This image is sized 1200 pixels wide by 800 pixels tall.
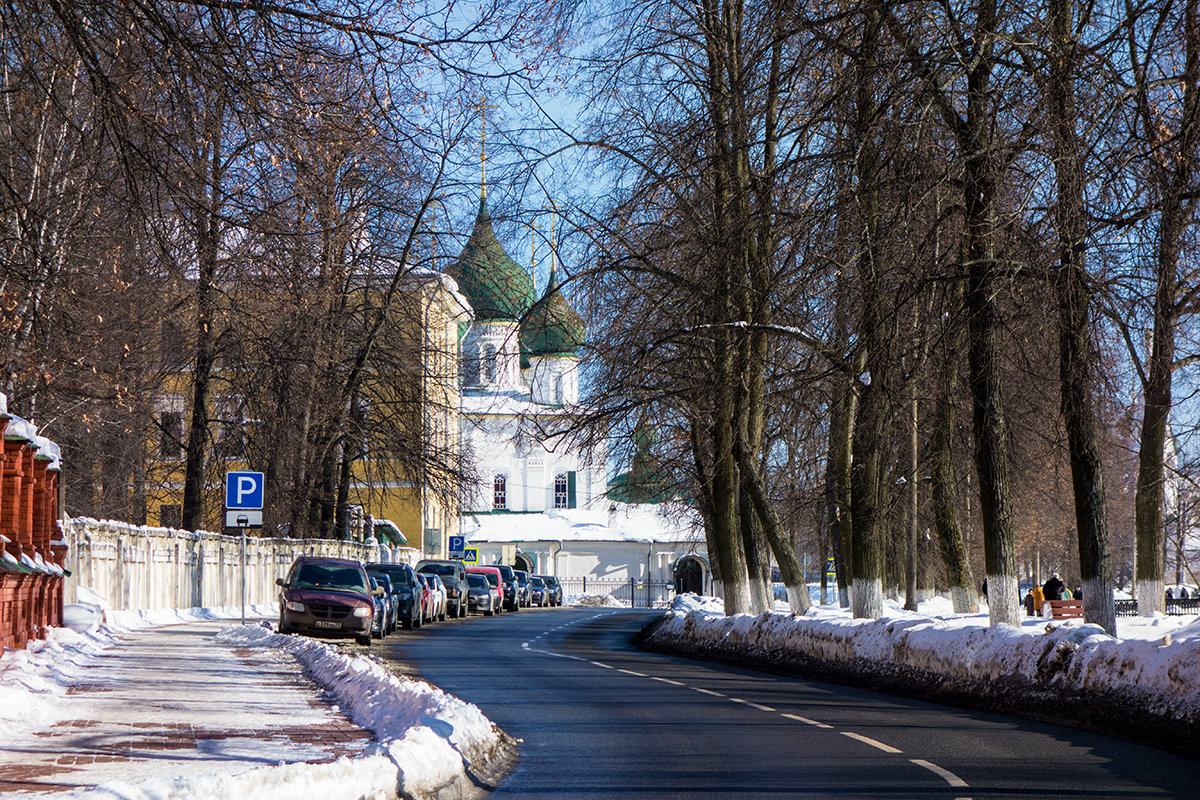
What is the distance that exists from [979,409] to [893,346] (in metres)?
3.30

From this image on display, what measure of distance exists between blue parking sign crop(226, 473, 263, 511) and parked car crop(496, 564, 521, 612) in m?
35.8

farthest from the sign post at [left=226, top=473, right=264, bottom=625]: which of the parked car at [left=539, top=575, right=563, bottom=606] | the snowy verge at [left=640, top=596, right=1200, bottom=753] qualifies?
the parked car at [left=539, top=575, right=563, bottom=606]

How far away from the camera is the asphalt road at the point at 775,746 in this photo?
31.2ft

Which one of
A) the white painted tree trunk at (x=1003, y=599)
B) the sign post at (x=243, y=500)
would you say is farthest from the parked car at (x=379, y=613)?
the white painted tree trunk at (x=1003, y=599)

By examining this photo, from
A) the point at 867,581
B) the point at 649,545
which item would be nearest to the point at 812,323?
the point at 867,581

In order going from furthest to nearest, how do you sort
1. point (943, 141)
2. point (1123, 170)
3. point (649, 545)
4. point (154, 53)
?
point (649, 545) → point (943, 141) → point (1123, 170) → point (154, 53)

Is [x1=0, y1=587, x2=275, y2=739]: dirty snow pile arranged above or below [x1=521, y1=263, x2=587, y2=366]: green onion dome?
below

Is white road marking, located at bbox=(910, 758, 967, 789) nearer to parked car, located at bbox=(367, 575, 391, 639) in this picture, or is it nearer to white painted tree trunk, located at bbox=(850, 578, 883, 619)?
white painted tree trunk, located at bbox=(850, 578, 883, 619)

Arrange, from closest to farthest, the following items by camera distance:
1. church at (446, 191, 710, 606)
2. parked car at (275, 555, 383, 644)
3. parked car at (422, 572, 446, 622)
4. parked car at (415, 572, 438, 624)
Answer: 1. parked car at (275, 555, 383, 644)
2. parked car at (415, 572, 438, 624)
3. parked car at (422, 572, 446, 622)
4. church at (446, 191, 710, 606)

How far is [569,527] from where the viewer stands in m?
98.9

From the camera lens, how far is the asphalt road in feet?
31.2

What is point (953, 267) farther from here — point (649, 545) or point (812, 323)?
point (649, 545)

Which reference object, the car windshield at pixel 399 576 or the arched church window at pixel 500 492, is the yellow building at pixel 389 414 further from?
the arched church window at pixel 500 492

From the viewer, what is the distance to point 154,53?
1021 centimetres
